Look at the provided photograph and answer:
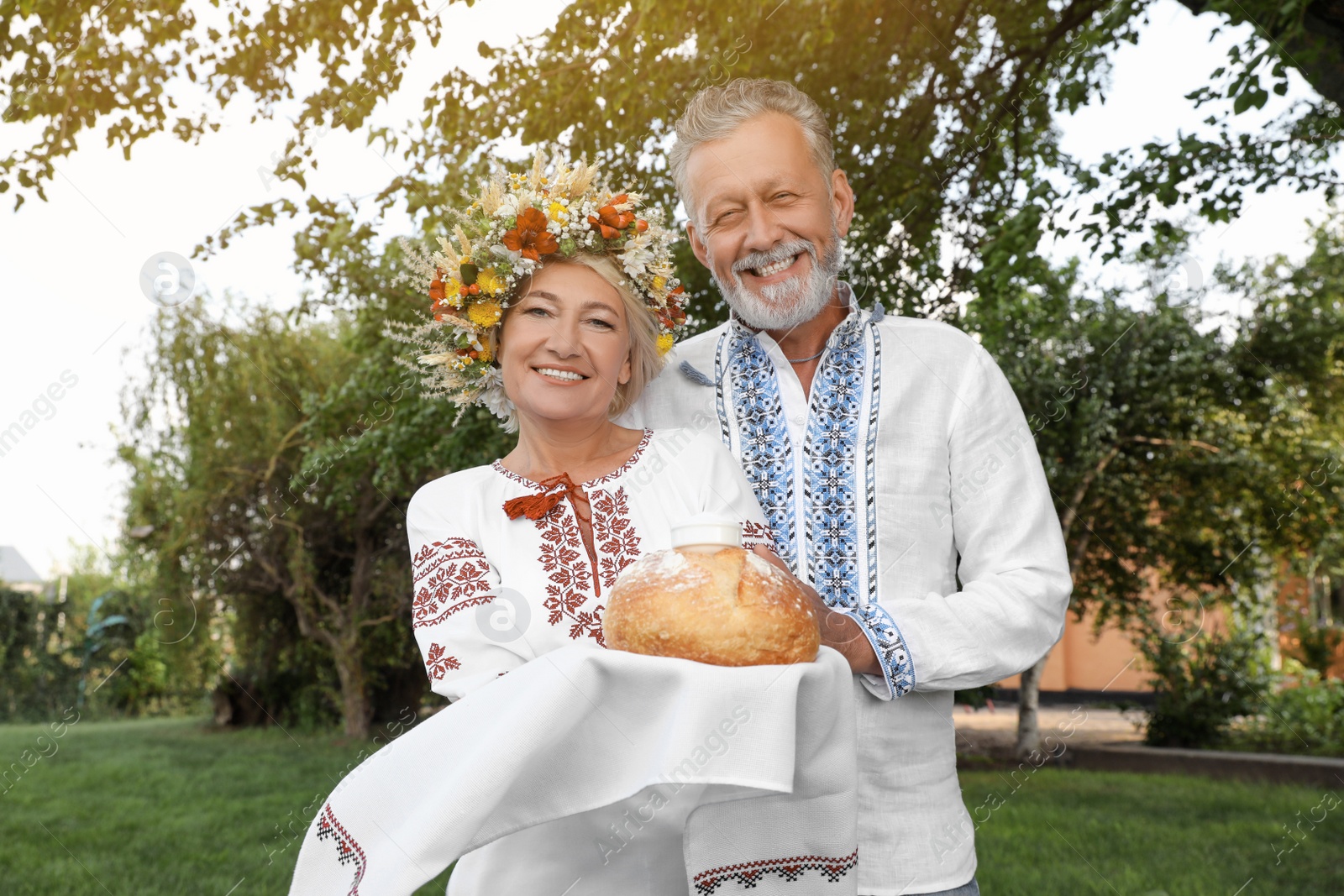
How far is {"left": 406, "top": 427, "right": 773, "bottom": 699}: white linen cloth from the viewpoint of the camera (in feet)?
7.18

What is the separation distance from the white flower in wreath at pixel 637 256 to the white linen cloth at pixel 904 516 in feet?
1.40

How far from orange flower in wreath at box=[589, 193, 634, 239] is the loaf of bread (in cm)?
104

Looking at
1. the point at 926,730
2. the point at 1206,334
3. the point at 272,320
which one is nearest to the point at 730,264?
the point at 926,730

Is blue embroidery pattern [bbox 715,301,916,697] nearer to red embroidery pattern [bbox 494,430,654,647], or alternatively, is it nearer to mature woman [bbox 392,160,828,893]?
mature woman [bbox 392,160,828,893]

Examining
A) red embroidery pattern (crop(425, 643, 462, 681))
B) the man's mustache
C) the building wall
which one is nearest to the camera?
red embroidery pattern (crop(425, 643, 462, 681))

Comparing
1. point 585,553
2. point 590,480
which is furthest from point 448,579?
point 590,480

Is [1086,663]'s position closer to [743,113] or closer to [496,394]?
[743,113]

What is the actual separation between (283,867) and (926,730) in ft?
23.7

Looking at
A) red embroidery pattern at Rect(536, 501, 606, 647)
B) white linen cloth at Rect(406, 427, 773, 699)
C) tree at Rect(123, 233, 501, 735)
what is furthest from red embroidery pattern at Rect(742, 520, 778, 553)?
tree at Rect(123, 233, 501, 735)

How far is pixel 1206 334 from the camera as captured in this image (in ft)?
46.3

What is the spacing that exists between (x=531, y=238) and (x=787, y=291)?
736 millimetres

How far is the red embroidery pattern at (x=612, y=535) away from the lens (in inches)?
96.1

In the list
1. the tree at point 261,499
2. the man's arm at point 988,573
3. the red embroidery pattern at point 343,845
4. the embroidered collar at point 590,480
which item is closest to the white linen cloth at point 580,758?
the red embroidery pattern at point 343,845

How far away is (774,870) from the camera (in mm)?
2082
